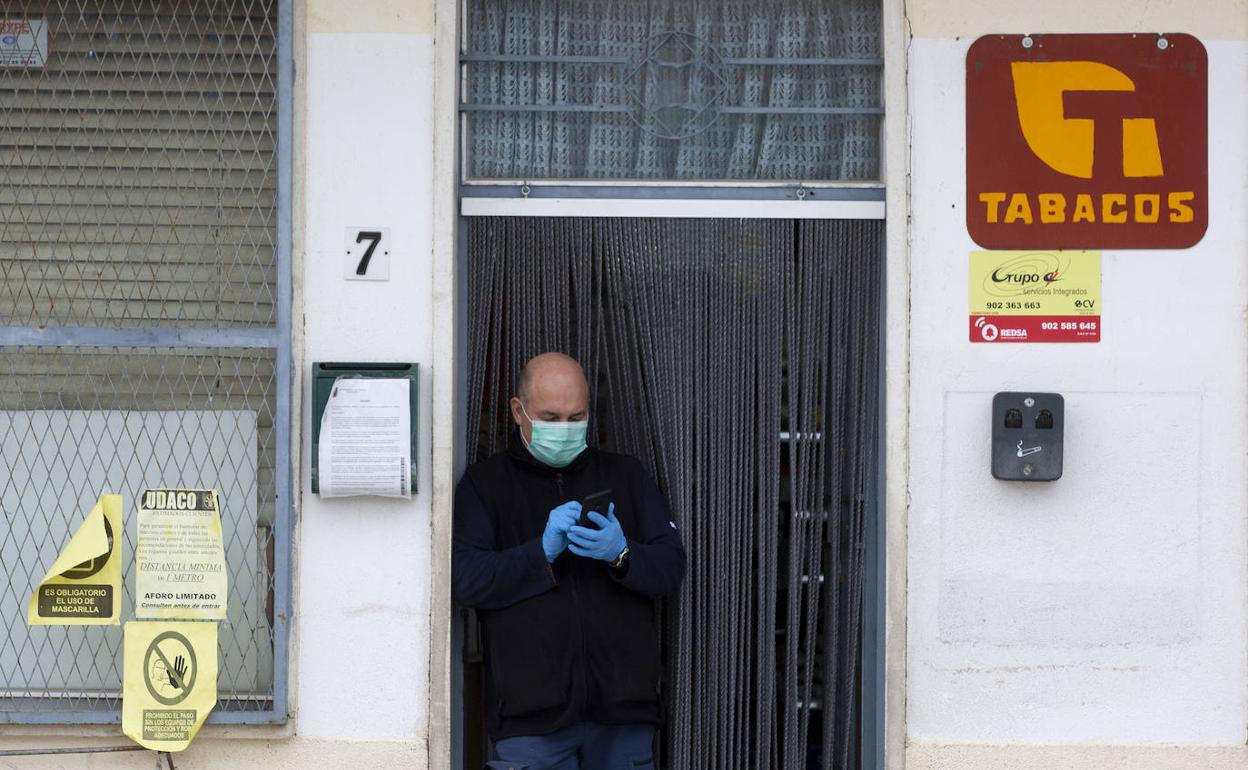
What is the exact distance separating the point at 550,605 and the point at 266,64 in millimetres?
1815

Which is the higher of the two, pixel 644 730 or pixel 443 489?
pixel 443 489

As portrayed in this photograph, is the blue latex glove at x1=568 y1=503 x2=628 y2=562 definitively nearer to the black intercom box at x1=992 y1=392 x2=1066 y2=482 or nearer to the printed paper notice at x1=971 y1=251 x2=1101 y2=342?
the black intercom box at x1=992 y1=392 x2=1066 y2=482

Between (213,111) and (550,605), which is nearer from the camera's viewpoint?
(550,605)

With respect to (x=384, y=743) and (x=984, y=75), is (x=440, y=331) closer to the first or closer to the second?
(x=384, y=743)

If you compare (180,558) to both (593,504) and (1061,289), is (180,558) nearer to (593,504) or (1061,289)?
(593,504)

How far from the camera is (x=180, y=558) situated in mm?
4145

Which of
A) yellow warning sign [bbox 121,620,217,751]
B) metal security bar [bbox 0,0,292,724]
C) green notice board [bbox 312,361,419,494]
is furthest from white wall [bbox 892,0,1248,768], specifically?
yellow warning sign [bbox 121,620,217,751]

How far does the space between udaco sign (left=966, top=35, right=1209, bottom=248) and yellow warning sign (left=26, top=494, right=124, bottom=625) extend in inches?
107

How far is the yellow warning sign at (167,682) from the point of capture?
4.09m

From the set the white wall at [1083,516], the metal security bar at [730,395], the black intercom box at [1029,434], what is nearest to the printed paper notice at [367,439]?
the metal security bar at [730,395]

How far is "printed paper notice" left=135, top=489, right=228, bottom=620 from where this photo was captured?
4129 mm

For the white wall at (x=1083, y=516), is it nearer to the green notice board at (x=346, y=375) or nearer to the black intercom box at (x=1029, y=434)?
the black intercom box at (x=1029, y=434)

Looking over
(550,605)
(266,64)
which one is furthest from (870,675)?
(266,64)

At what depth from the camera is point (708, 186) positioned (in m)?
4.28
